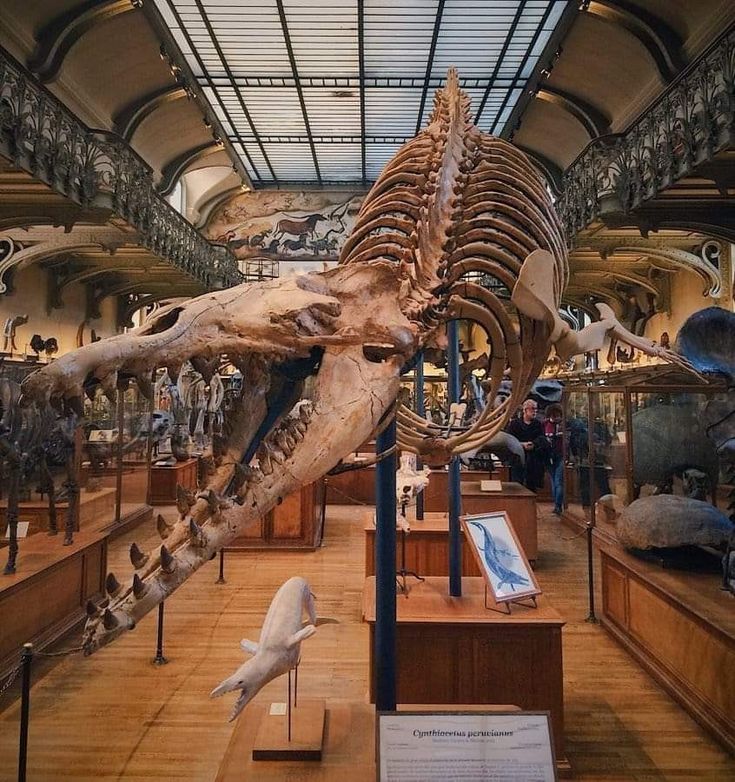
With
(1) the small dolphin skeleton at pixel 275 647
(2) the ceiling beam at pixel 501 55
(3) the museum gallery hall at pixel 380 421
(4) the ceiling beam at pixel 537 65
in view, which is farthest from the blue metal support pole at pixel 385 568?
(2) the ceiling beam at pixel 501 55

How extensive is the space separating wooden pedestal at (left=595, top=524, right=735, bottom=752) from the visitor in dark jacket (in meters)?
4.21

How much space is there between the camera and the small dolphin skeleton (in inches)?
Result: 89.6

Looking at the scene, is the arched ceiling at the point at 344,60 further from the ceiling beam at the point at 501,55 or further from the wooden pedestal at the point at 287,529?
the wooden pedestal at the point at 287,529

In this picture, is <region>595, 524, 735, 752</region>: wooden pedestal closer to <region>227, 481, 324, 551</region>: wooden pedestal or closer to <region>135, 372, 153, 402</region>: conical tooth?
<region>135, 372, 153, 402</region>: conical tooth

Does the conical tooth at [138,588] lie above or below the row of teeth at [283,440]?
below

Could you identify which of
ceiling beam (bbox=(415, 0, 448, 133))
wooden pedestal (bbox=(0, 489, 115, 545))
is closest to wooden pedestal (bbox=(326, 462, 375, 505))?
wooden pedestal (bbox=(0, 489, 115, 545))

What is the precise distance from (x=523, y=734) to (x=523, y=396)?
132 cm

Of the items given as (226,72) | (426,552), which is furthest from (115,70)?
(426,552)

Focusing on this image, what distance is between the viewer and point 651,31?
10234 millimetres

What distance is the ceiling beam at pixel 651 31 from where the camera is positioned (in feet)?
33.7

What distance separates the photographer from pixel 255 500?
1.62 metres

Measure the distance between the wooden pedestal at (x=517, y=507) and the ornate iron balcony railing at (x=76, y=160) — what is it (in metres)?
6.17

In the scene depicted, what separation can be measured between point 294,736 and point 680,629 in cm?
274

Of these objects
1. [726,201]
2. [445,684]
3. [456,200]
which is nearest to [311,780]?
[445,684]
